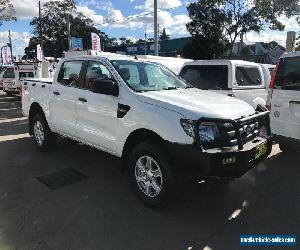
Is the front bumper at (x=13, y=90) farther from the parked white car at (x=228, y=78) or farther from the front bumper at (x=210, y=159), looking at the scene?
the front bumper at (x=210, y=159)

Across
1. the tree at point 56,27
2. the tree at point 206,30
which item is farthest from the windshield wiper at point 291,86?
the tree at point 56,27

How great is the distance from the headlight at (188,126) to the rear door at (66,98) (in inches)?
94.5

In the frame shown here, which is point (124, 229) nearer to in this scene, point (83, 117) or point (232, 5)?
point (83, 117)

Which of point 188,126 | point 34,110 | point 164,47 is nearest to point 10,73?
point 34,110

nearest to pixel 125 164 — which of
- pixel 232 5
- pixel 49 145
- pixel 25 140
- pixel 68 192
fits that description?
pixel 68 192

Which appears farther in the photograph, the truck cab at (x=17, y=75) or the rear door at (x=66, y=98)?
the truck cab at (x=17, y=75)

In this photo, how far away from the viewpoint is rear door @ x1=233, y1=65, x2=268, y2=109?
8.01m

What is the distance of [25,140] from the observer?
28.5 ft

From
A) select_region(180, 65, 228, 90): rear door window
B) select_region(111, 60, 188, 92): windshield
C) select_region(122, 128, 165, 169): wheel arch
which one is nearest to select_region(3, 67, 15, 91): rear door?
select_region(180, 65, 228, 90): rear door window

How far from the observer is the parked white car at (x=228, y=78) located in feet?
25.8

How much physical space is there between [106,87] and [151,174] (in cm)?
134

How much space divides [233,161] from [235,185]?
1493mm

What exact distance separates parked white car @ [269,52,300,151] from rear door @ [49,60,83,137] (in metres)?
3.31

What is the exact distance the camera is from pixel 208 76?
26.9 ft
